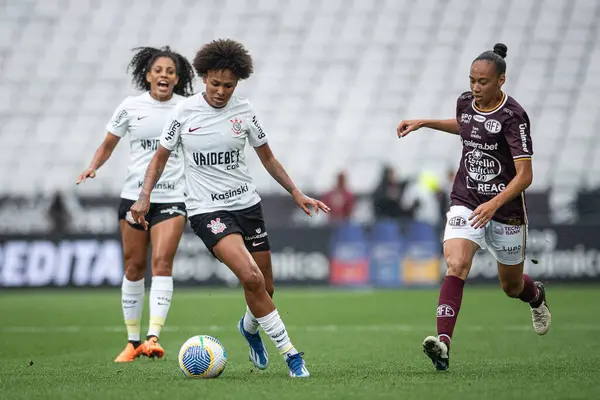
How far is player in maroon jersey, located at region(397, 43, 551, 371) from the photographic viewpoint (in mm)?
7602

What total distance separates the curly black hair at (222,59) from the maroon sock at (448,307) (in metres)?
2.17

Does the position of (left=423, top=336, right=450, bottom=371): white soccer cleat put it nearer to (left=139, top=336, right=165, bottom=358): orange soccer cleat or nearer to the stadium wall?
(left=139, top=336, right=165, bottom=358): orange soccer cleat

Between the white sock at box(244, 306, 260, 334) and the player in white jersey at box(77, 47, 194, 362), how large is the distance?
1.27m

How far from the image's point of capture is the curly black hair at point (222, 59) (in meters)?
7.52

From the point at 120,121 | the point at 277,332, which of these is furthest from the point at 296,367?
the point at 120,121

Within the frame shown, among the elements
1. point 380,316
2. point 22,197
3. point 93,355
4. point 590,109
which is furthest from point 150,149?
point 590,109

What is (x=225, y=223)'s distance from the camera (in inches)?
299

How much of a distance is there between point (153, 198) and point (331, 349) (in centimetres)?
220

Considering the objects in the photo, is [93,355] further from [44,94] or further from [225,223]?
[44,94]

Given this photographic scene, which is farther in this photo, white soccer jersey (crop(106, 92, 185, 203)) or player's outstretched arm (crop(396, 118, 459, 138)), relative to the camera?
white soccer jersey (crop(106, 92, 185, 203))

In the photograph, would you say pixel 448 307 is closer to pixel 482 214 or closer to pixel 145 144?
pixel 482 214

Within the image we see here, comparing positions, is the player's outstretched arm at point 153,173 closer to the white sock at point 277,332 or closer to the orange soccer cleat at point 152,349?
the white sock at point 277,332

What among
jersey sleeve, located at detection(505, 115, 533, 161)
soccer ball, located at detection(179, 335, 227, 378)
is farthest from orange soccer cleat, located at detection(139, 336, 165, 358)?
jersey sleeve, located at detection(505, 115, 533, 161)

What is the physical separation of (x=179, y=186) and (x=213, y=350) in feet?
7.79
